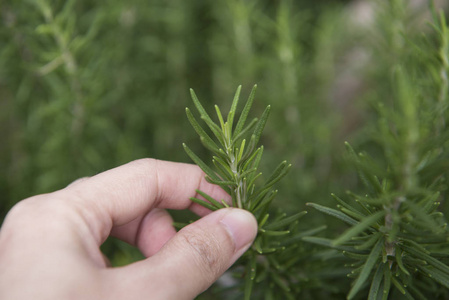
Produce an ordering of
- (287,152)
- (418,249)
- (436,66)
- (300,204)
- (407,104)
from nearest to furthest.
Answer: (407,104), (418,249), (436,66), (300,204), (287,152)

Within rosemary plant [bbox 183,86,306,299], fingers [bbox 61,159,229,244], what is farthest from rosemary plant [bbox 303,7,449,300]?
fingers [bbox 61,159,229,244]

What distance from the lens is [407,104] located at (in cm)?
62

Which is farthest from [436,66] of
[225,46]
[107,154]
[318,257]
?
[107,154]

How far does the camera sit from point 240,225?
89 centimetres

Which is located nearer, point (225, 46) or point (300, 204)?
point (300, 204)

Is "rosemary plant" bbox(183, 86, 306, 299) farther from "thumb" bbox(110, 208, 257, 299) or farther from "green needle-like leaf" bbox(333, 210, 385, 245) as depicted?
"green needle-like leaf" bbox(333, 210, 385, 245)

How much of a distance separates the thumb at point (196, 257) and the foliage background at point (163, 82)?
531 mm

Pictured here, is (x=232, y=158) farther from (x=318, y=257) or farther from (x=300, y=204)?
(x=300, y=204)

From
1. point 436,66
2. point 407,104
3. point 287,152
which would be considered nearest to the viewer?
point 407,104

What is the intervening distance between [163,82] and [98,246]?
1182 millimetres

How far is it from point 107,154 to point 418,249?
1.33 meters

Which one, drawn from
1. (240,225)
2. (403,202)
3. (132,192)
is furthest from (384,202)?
(132,192)

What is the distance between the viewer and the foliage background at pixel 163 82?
1.48m

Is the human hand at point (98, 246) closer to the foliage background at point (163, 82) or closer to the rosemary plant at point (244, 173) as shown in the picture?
the rosemary plant at point (244, 173)
